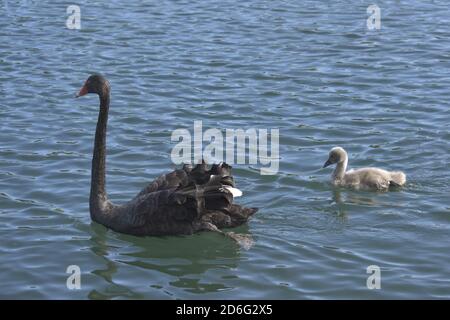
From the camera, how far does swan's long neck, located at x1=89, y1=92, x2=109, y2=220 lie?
27.1 ft

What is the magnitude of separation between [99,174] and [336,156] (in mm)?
2244

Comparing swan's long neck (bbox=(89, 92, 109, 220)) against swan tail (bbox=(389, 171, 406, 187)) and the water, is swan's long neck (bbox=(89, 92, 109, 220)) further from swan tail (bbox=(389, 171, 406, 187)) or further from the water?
swan tail (bbox=(389, 171, 406, 187))

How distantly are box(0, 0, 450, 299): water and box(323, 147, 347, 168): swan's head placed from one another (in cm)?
21

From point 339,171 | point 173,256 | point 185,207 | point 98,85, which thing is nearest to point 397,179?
point 339,171

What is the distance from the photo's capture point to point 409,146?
10.1m

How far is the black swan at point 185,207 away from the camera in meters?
7.88

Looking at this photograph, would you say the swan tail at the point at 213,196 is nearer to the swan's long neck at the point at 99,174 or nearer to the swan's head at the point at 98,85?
the swan's long neck at the point at 99,174

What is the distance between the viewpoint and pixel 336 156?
366 inches

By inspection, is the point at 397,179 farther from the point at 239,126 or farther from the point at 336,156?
the point at 239,126

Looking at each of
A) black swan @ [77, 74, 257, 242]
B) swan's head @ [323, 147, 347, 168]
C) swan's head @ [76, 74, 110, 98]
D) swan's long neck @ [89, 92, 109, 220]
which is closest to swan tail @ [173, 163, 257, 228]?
black swan @ [77, 74, 257, 242]

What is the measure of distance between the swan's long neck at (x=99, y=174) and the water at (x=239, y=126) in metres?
0.19
